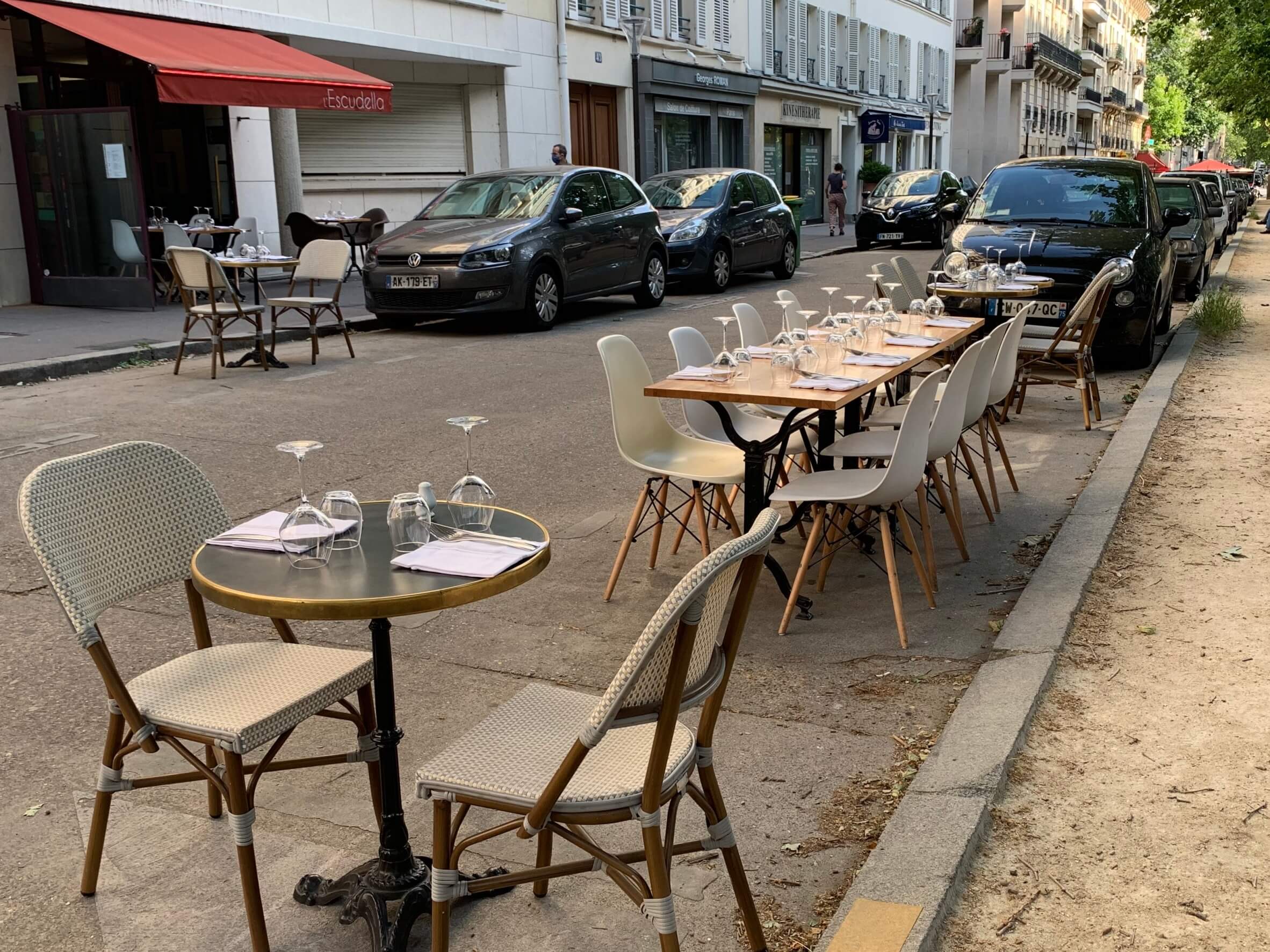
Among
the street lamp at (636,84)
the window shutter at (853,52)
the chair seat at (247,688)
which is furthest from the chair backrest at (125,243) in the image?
the window shutter at (853,52)

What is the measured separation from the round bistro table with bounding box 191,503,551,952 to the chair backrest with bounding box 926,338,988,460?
8.35 feet

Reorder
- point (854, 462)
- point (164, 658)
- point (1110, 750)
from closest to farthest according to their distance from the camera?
point (1110, 750), point (164, 658), point (854, 462)

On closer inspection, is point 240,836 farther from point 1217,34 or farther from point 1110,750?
point 1217,34

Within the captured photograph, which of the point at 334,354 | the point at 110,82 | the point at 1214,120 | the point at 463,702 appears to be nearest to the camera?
the point at 463,702

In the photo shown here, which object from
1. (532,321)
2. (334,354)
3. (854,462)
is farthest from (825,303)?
(854,462)

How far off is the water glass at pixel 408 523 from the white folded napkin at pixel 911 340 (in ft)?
12.2

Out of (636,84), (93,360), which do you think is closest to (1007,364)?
(93,360)

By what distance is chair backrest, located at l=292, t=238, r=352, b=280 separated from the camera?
1162 cm

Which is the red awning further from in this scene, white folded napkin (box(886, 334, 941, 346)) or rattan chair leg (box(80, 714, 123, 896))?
rattan chair leg (box(80, 714, 123, 896))

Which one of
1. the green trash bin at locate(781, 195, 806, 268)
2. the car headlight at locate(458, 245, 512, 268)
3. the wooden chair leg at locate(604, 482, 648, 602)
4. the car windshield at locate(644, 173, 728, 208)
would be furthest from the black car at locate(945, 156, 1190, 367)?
the green trash bin at locate(781, 195, 806, 268)

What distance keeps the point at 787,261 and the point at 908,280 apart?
9.13 m

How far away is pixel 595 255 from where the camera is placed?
14398 mm

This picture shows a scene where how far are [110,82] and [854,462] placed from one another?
1424cm

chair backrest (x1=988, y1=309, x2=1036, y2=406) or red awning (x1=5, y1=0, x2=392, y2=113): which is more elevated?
red awning (x1=5, y1=0, x2=392, y2=113)
